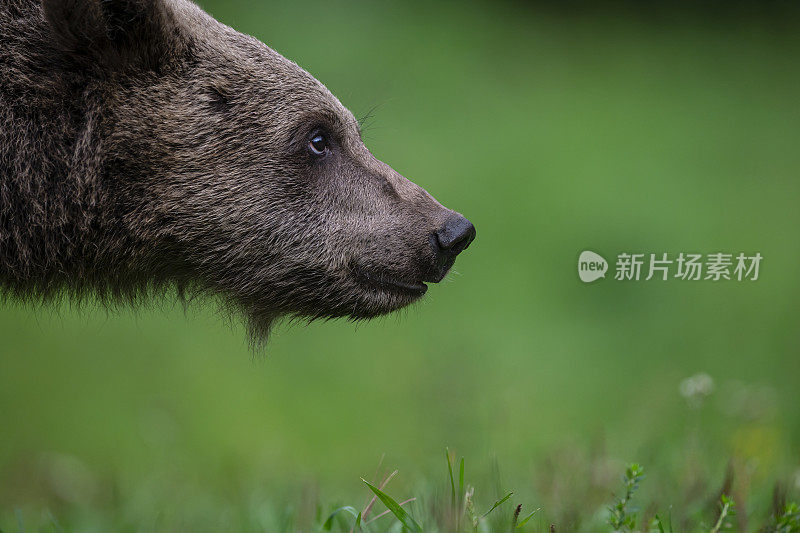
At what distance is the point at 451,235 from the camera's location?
402 centimetres

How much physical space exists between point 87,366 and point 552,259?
15.1ft

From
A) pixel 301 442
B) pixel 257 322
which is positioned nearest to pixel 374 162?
pixel 257 322

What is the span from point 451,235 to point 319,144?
2.44 ft

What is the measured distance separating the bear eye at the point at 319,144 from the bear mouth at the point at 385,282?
1.82ft

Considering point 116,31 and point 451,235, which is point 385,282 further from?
point 116,31

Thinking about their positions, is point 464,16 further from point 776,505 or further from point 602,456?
point 776,505

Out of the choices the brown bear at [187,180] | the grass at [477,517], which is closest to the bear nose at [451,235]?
the brown bear at [187,180]

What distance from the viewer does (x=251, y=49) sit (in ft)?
13.9

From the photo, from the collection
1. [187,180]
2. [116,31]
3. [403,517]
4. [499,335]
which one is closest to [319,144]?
[187,180]

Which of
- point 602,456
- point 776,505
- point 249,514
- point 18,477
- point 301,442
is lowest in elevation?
point 18,477

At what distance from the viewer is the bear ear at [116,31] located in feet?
12.0

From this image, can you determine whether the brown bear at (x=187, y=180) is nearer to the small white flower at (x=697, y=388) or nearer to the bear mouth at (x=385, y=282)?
the bear mouth at (x=385, y=282)

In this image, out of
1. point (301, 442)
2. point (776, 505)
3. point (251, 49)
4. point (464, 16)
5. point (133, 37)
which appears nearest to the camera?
point (776, 505)

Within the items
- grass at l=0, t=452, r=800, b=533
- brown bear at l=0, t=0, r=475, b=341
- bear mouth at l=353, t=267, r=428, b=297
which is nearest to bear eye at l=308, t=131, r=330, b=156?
brown bear at l=0, t=0, r=475, b=341
